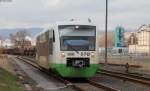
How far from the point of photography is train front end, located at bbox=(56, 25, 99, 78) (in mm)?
25562

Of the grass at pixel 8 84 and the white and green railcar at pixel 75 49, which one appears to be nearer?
the grass at pixel 8 84

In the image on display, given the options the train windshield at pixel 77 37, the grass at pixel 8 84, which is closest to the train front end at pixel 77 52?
the train windshield at pixel 77 37

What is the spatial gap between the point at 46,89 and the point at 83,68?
3790mm

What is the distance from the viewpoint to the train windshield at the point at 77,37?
84.6 feet

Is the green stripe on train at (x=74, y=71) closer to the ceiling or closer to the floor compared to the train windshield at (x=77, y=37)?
closer to the floor

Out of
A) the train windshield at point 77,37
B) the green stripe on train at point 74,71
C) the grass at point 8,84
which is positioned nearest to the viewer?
the grass at point 8,84

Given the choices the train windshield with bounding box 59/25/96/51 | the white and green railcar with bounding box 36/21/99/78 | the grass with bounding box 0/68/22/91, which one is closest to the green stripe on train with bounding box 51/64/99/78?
the white and green railcar with bounding box 36/21/99/78

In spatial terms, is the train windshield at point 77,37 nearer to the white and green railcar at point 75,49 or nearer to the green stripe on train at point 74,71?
the white and green railcar at point 75,49

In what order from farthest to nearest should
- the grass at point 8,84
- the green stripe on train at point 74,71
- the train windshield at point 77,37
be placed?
the train windshield at point 77,37, the green stripe on train at point 74,71, the grass at point 8,84

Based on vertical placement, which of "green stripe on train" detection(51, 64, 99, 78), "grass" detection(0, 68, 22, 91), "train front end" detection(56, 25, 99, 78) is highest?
"train front end" detection(56, 25, 99, 78)

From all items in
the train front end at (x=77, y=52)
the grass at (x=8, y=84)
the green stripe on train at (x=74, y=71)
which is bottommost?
the grass at (x=8, y=84)

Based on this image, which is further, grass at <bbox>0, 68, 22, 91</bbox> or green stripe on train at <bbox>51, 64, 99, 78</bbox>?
green stripe on train at <bbox>51, 64, 99, 78</bbox>

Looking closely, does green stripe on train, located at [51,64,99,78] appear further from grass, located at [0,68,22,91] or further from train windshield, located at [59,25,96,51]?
grass, located at [0,68,22,91]

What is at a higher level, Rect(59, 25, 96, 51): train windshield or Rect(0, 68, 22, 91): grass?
Rect(59, 25, 96, 51): train windshield
